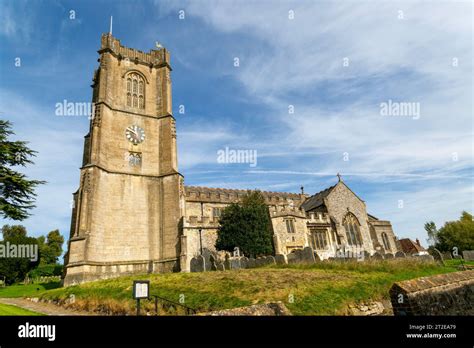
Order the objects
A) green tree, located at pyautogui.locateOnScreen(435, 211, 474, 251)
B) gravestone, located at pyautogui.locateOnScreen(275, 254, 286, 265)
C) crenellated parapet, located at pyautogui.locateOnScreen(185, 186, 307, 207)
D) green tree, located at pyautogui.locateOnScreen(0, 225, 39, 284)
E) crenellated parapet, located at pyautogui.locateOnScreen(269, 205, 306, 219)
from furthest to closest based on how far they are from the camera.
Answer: green tree, located at pyautogui.locateOnScreen(435, 211, 474, 251)
crenellated parapet, located at pyautogui.locateOnScreen(185, 186, 307, 207)
green tree, located at pyautogui.locateOnScreen(0, 225, 39, 284)
crenellated parapet, located at pyautogui.locateOnScreen(269, 205, 306, 219)
gravestone, located at pyautogui.locateOnScreen(275, 254, 286, 265)

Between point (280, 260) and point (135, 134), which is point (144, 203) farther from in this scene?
point (280, 260)

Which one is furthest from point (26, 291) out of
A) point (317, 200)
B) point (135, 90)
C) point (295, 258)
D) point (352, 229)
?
point (352, 229)

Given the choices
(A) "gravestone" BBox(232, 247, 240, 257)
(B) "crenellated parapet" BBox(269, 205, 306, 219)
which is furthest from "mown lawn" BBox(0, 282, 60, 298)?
(B) "crenellated parapet" BBox(269, 205, 306, 219)

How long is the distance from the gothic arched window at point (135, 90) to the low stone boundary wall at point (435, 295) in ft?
95.2

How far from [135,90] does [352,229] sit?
28.9 m

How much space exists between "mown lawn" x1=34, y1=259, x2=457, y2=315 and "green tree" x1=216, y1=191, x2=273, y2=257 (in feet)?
33.3

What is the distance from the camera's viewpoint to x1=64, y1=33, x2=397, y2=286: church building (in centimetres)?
2253

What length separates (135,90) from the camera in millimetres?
30281

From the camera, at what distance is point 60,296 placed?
1616 cm

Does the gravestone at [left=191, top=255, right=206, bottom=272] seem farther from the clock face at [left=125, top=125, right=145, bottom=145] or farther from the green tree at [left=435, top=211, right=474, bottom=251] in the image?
the green tree at [left=435, top=211, right=474, bottom=251]

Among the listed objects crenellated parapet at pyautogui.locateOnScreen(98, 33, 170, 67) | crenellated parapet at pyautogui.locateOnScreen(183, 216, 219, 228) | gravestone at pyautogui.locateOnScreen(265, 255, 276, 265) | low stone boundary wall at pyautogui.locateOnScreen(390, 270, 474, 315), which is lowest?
low stone boundary wall at pyautogui.locateOnScreen(390, 270, 474, 315)

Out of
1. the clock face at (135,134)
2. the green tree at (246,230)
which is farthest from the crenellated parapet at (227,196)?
the clock face at (135,134)
